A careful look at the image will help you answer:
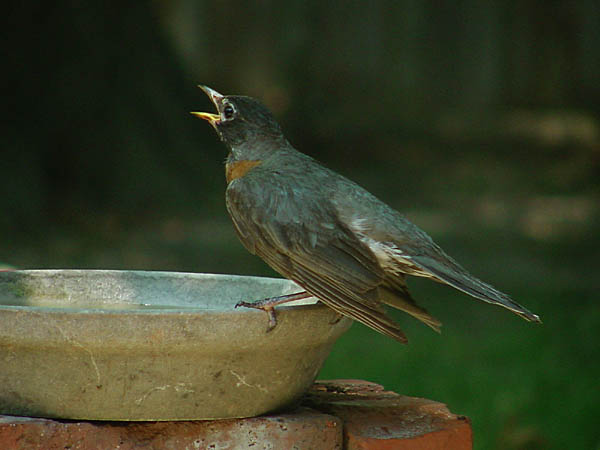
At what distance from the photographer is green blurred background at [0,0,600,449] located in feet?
19.9

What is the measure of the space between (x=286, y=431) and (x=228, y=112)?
1428 millimetres

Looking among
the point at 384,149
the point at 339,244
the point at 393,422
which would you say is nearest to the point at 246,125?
the point at 339,244

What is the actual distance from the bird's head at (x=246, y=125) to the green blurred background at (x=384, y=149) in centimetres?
217

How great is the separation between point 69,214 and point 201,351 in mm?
6772

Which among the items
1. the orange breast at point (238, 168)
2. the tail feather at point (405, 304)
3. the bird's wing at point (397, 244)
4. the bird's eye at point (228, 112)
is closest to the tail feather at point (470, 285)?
the bird's wing at point (397, 244)

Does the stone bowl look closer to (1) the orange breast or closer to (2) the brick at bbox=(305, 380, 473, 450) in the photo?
(2) the brick at bbox=(305, 380, 473, 450)

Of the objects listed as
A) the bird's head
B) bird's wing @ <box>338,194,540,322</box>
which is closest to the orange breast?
the bird's head

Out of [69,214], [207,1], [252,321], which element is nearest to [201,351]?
[252,321]

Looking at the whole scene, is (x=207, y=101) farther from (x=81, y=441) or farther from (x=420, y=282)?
(x=81, y=441)

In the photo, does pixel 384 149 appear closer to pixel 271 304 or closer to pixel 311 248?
pixel 311 248

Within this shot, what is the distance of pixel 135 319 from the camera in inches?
87.0

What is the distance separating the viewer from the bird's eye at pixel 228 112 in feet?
11.5

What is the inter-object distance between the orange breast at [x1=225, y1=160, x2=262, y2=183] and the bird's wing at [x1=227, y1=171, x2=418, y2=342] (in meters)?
0.32

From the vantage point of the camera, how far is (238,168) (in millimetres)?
3447
